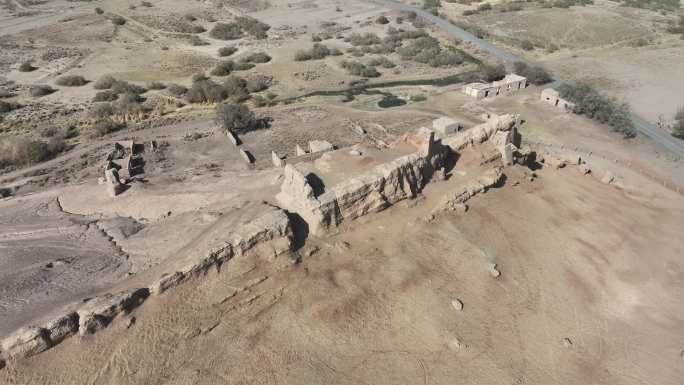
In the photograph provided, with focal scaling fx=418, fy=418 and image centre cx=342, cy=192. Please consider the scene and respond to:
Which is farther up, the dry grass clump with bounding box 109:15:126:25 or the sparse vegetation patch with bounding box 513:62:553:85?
the dry grass clump with bounding box 109:15:126:25

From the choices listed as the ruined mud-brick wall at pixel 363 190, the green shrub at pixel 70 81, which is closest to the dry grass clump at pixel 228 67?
the green shrub at pixel 70 81

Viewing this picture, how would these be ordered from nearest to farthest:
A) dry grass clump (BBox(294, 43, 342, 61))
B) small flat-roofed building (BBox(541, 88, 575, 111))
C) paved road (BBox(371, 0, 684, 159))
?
1. paved road (BBox(371, 0, 684, 159))
2. small flat-roofed building (BBox(541, 88, 575, 111))
3. dry grass clump (BBox(294, 43, 342, 61))

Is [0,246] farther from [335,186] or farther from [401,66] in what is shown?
[401,66]

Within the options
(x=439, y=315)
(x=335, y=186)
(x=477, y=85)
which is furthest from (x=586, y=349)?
(x=477, y=85)

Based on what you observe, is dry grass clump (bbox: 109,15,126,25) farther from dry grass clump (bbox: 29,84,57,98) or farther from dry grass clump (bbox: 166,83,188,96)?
dry grass clump (bbox: 166,83,188,96)

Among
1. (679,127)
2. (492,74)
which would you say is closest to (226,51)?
(492,74)

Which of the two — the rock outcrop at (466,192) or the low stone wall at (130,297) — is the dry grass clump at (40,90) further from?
Answer: the rock outcrop at (466,192)

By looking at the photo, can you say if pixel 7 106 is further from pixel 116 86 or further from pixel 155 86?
pixel 155 86

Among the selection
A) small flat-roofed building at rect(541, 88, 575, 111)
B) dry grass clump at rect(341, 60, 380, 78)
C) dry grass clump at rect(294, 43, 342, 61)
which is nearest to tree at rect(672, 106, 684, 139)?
small flat-roofed building at rect(541, 88, 575, 111)
